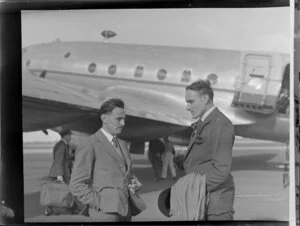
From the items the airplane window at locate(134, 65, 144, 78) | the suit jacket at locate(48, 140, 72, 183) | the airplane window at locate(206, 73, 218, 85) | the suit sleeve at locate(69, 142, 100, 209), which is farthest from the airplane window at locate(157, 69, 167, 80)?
the suit jacket at locate(48, 140, 72, 183)

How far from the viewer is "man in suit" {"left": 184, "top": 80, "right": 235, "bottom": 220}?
3.73 m

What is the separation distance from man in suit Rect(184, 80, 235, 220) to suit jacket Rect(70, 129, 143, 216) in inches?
17.8

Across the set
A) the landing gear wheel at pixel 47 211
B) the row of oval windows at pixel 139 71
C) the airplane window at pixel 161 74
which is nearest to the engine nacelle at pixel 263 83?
the row of oval windows at pixel 139 71

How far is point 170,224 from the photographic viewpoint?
3.81 meters

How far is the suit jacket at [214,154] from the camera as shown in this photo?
147 inches

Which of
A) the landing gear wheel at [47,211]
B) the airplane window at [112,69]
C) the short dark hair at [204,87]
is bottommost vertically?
the landing gear wheel at [47,211]

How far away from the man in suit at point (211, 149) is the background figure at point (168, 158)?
0.31 ft

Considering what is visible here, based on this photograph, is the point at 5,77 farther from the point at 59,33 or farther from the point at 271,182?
the point at 271,182

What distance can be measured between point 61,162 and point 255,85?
144 centimetres

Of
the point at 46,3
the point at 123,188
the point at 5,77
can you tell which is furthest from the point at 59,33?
the point at 123,188

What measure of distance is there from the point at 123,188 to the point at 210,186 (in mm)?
597

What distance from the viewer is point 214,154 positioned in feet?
12.2

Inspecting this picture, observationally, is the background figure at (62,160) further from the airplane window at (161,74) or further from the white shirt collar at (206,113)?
the white shirt collar at (206,113)

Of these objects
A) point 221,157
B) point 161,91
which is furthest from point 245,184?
point 161,91
